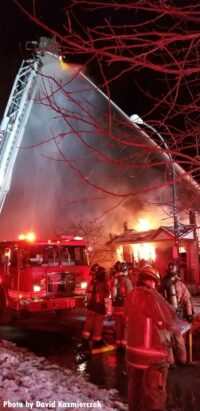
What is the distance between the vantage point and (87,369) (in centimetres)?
568

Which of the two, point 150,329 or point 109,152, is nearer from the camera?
point 150,329

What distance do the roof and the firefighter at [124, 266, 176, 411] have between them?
1513 cm

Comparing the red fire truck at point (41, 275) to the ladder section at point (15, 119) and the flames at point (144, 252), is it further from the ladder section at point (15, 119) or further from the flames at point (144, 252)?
the flames at point (144, 252)

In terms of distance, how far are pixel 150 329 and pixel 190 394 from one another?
189 cm

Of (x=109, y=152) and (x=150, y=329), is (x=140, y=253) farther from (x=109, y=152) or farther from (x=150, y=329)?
(x=150, y=329)

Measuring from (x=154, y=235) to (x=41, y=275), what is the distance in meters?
13.0

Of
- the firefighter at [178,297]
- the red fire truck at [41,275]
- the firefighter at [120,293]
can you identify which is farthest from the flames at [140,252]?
the firefighter at [178,297]

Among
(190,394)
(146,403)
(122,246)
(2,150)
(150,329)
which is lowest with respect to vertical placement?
(190,394)

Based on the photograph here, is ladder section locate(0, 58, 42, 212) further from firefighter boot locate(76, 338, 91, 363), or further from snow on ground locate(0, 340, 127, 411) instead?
snow on ground locate(0, 340, 127, 411)

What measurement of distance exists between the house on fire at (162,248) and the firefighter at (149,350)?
14.0 meters

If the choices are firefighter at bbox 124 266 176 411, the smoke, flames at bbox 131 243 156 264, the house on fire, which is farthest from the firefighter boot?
flames at bbox 131 243 156 264

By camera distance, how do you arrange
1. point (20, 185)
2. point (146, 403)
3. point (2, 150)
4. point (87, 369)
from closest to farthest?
point (146, 403) → point (87, 369) → point (2, 150) → point (20, 185)

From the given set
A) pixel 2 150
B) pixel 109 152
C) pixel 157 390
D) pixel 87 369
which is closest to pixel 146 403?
pixel 157 390

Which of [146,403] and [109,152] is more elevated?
[109,152]
